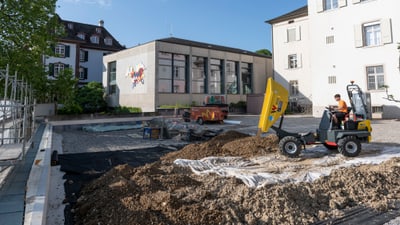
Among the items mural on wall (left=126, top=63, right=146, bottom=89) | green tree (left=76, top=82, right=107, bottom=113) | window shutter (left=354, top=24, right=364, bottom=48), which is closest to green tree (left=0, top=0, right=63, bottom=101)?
mural on wall (left=126, top=63, right=146, bottom=89)

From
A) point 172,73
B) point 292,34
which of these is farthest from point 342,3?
point 172,73

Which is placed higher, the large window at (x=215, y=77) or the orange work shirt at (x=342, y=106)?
the large window at (x=215, y=77)

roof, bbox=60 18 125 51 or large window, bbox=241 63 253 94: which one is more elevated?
roof, bbox=60 18 125 51

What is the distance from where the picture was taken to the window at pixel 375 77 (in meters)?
17.9

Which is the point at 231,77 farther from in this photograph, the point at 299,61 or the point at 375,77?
the point at 375,77

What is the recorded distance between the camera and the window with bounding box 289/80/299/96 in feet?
88.0

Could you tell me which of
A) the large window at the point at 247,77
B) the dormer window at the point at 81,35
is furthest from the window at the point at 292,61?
the dormer window at the point at 81,35

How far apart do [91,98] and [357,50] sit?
2541 centimetres

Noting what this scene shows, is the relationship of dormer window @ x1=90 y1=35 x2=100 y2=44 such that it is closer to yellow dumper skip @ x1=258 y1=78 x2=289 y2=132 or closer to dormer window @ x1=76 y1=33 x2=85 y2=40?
dormer window @ x1=76 y1=33 x2=85 y2=40

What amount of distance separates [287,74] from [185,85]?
10.9m

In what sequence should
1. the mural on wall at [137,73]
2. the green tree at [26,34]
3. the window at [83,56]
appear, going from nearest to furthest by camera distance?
1. the green tree at [26,34]
2. the mural on wall at [137,73]
3. the window at [83,56]

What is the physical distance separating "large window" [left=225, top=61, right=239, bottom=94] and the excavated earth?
2556cm

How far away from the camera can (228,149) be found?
7.68m

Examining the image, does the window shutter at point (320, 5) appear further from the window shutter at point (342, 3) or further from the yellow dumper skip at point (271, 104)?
the yellow dumper skip at point (271, 104)
